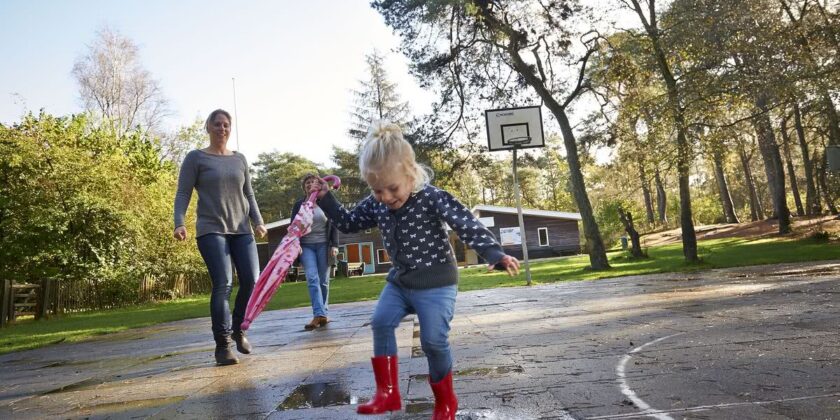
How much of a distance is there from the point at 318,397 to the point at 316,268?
4.47m

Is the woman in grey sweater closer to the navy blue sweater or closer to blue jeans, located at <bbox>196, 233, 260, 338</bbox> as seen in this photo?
blue jeans, located at <bbox>196, 233, 260, 338</bbox>

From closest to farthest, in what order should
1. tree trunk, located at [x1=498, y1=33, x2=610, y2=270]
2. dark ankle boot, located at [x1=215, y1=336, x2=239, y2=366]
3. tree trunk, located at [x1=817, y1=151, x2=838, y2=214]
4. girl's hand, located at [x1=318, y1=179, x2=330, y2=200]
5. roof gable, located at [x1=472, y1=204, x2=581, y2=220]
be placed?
girl's hand, located at [x1=318, y1=179, x2=330, y2=200] < dark ankle boot, located at [x1=215, y1=336, x2=239, y2=366] < tree trunk, located at [x1=498, y1=33, x2=610, y2=270] < tree trunk, located at [x1=817, y1=151, x2=838, y2=214] < roof gable, located at [x1=472, y1=204, x2=581, y2=220]

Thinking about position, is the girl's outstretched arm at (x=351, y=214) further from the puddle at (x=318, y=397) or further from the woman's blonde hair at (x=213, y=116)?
the woman's blonde hair at (x=213, y=116)

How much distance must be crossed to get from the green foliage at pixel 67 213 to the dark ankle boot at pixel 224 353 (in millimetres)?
16421

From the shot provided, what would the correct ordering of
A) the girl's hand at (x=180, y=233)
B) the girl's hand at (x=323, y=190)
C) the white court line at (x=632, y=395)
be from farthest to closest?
the girl's hand at (x=180, y=233) < the girl's hand at (x=323, y=190) < the white court line at (x=632, y=395)

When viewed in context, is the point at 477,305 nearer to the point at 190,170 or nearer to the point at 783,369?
the point at 190,170

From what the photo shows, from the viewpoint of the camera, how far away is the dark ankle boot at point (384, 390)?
2.88 m

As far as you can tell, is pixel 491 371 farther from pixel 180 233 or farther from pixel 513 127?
pixel 513 127

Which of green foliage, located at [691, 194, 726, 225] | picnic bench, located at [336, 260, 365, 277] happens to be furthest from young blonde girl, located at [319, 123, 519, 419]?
green foliage, located at [691, 194, 726, 225]

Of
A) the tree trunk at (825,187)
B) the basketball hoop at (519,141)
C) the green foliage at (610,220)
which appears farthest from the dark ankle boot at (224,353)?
the green foliage at (610,220)

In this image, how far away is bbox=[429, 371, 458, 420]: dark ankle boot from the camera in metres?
2.75

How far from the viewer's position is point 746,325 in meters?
5.03

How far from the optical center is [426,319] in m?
2.95

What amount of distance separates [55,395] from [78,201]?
17320mm
